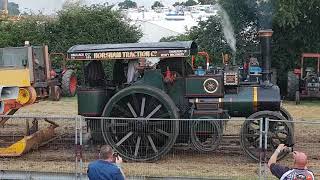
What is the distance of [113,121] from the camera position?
9.80 meters

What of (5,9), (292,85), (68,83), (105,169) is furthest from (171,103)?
(5,9)

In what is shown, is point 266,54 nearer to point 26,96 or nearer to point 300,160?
point 26,96

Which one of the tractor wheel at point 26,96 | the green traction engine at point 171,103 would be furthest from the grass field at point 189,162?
the tractor wheel at point 26,96

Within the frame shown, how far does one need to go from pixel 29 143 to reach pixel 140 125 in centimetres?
217

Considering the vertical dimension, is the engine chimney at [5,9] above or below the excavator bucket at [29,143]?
above

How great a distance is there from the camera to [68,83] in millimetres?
20828

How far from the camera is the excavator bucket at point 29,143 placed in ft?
33.3

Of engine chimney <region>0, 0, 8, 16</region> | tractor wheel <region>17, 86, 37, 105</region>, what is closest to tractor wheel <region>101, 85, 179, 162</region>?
tractor wheel <region>17, 86, 37, 105</region>

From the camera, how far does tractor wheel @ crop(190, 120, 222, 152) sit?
9656 mm

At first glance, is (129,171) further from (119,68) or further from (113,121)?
(119,68)

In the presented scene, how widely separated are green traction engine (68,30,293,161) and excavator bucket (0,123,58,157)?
112 centimetres

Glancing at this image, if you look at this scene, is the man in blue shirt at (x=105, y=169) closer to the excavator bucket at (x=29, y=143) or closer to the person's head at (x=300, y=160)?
the person's head at (x=300, y=160)

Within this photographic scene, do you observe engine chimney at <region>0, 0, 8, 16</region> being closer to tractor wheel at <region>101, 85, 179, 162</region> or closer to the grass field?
the grass field

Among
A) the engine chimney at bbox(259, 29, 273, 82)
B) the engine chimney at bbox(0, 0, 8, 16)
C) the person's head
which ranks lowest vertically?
the person's head
